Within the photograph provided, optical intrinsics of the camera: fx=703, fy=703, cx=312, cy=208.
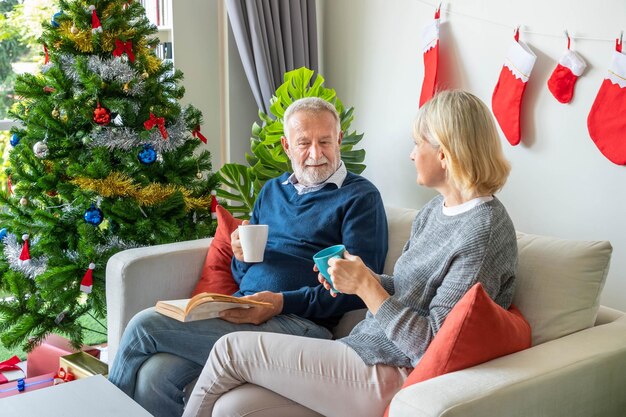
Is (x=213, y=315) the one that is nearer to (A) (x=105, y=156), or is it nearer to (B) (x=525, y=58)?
(A) (x=105, y=156)

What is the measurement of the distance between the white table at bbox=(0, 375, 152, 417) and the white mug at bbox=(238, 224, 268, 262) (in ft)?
1.86

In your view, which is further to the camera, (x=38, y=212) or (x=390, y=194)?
(x=390, y=194)

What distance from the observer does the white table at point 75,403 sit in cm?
170

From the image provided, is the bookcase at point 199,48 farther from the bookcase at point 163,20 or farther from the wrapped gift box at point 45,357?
the wrapped gift box at point 45,357

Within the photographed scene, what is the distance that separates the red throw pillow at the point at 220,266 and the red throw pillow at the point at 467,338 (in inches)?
40.6

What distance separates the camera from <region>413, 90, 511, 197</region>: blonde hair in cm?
173

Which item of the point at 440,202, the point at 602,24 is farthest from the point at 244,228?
the point at 602,24

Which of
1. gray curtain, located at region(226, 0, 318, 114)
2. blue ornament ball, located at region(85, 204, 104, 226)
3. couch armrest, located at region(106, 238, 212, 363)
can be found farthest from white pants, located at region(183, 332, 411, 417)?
gray curtain, located at region(226, 0, 318, 114)

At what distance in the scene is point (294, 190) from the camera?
8.21 feet

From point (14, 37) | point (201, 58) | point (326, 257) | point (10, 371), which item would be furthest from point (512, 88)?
point (14, 37)

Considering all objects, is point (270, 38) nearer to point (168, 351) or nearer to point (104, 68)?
point (104, 68)

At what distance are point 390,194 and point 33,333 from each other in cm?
178

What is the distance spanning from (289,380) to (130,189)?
1.36 metres

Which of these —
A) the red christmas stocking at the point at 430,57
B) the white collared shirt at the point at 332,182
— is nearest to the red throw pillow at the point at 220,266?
the white collared shirt at the point at 332,182
